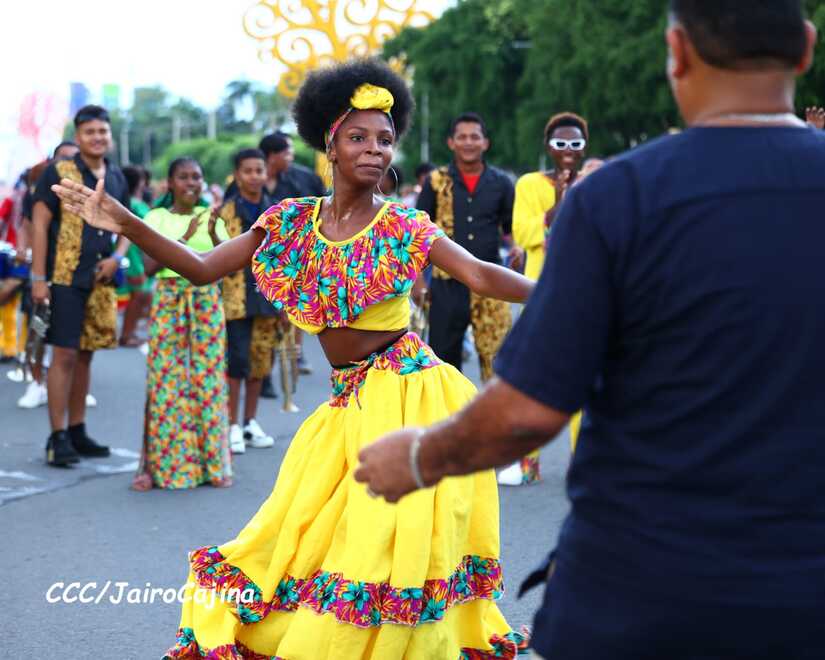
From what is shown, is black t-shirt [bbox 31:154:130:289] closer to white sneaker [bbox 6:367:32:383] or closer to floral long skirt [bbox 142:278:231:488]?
floral long skirt [bbox 142:278:231:488]

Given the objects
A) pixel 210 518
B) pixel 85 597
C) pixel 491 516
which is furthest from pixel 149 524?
pixel 491 516

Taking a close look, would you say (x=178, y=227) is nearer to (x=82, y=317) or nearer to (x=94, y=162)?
(x=94, y=162)

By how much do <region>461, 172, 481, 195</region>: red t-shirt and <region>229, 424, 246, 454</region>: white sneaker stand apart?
2.37 meters

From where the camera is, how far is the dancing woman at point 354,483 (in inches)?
161

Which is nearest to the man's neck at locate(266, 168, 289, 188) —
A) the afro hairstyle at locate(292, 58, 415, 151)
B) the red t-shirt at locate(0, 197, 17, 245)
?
the red t-shirt at locate(0, 197, 17, 245)

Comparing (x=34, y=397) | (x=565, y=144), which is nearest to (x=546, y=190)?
(x=565, y=144)

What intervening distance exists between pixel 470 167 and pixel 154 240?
4.58 m

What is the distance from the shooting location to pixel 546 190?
795 cm

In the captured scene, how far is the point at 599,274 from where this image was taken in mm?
2268

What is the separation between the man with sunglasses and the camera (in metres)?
7.84

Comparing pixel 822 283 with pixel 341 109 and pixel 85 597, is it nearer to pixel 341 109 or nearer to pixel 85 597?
pixel 341 109

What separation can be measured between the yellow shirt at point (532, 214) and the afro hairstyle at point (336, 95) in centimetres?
293

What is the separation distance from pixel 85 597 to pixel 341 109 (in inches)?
96.9

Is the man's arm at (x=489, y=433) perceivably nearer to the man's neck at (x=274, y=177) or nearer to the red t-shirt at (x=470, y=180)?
the red t-shirt at (x=470, y=180)
